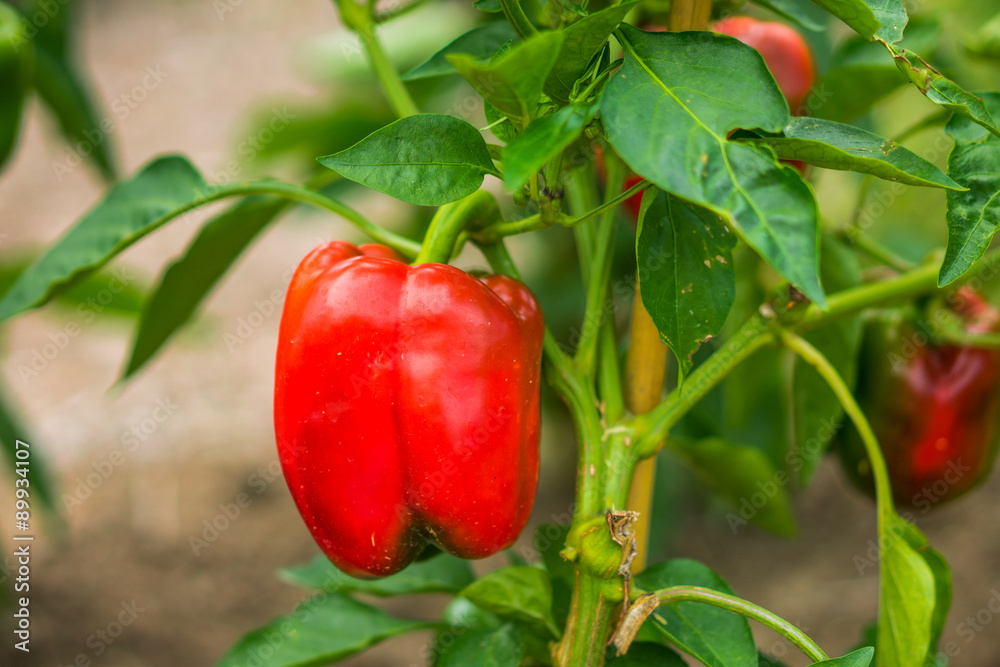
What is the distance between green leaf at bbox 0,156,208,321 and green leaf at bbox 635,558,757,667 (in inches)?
14.9

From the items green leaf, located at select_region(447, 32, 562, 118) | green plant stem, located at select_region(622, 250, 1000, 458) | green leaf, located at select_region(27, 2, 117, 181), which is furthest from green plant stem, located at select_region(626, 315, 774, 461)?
green leaf, located at select_region(27, 2, 117, 181)

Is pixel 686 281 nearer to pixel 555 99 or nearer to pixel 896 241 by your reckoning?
pixel 555 99

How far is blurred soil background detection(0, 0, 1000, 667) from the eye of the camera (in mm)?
1503

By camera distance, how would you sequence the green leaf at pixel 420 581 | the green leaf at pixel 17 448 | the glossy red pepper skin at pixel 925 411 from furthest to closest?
1. the green leaf at pixel 17 448
2. the glossy red pepper skin at pixel 925 411
3. the green leaf at pixel 420 581

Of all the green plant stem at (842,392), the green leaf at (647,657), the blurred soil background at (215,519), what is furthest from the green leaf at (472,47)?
the blurred soil background at (215,519)

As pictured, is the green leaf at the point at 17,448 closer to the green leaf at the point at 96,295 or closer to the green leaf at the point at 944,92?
the green leaf at the point at 96,295

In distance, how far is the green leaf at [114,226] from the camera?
54 cm

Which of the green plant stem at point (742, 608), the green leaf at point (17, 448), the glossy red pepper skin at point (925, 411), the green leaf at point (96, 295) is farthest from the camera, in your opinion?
the green leaf at point (17, 448)

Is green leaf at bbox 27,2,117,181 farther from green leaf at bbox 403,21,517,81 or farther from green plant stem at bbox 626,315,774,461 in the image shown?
green plant stem at bbox 626,315,774,461

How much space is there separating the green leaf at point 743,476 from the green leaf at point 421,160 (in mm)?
354

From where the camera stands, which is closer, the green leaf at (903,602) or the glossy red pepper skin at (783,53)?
the green leaf at (903,602)

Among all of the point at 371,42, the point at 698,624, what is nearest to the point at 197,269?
the point at 371,42

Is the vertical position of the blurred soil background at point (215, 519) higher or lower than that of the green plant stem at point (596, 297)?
lower

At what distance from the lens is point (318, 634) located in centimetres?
62
